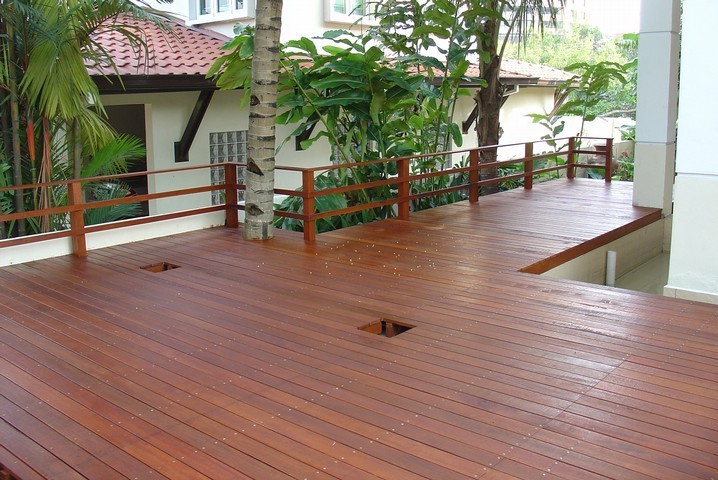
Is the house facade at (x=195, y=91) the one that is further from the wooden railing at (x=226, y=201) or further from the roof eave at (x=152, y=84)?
the wooden railing at (x=226, y=201)

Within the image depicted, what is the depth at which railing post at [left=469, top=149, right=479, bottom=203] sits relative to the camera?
10474 mm

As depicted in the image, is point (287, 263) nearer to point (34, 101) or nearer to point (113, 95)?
point (34, 101)

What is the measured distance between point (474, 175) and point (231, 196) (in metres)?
3.51

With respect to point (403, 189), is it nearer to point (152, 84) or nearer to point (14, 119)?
point (152, 84)

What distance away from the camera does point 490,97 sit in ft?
40.1

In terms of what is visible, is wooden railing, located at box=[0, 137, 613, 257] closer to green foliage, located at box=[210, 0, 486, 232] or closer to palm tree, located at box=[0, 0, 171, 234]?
palm tree, located at box=[0, 0, 171, 234]

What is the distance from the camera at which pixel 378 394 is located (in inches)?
169

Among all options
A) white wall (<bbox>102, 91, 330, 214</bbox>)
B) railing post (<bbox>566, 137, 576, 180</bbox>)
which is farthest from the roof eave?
railing post (<bbox>566, 137, 576, 180</bbox>)

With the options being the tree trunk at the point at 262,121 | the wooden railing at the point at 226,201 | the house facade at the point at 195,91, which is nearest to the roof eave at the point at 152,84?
the house facade at the point at 195,91

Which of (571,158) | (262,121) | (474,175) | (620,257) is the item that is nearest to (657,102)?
(620,257)

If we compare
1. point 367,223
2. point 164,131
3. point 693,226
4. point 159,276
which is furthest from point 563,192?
point 159,276

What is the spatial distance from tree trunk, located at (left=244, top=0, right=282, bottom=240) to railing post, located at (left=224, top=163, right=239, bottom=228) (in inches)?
26.0

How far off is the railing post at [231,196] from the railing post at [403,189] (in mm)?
1966

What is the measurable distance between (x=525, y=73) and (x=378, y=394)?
14032mm
